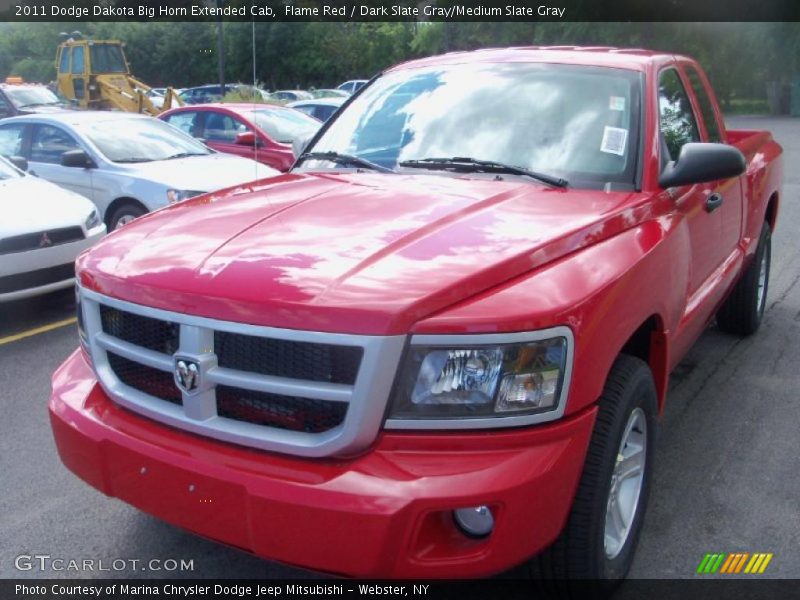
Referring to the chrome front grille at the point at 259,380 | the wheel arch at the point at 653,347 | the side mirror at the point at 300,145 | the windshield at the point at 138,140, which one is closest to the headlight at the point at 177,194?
the windshield at the point at 138,140

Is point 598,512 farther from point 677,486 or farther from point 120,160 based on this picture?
point 120,160

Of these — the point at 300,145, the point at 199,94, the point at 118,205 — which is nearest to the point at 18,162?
the point at 118,205

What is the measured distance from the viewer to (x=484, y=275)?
2.38m

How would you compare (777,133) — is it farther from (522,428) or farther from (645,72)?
(522,428)

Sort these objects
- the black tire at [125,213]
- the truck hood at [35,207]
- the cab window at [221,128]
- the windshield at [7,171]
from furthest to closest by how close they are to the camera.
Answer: the cab window at [221,128]
the black tire at [125,213]
the windshield at [7,171]
the truck hood at [35,207]

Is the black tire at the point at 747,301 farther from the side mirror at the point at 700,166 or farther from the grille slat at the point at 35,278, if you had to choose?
the grille slat at the point at 35,278

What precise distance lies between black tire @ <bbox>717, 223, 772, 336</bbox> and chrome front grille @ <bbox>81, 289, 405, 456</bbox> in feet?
12.6

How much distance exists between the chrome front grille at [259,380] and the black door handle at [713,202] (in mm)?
2253

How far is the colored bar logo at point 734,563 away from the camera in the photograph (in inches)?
118

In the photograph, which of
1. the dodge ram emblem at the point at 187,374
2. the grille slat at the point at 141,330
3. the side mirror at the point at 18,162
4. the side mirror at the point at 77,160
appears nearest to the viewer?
the dodge ram emblem at the point at 187,374

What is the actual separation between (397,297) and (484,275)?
0.30 m

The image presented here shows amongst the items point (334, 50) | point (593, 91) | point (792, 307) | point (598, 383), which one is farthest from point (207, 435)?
point (334, 50)

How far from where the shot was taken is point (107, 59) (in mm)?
22562

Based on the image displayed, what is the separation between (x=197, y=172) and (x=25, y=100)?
14.8 metres
